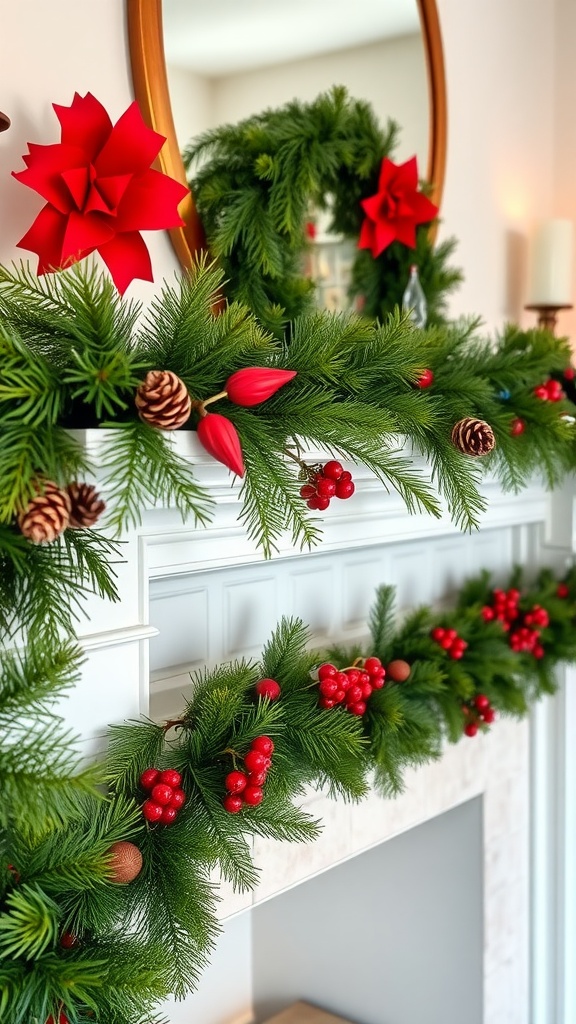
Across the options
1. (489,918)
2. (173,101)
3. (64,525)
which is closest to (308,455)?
(64,525)

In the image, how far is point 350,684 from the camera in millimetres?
955

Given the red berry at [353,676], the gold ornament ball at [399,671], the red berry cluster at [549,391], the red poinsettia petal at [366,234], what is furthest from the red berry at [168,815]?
the red poinsettia petal at [366,234]

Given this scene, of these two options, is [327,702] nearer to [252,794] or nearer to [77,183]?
[252,794]

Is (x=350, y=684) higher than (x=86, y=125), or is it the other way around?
(x=86, y=125)

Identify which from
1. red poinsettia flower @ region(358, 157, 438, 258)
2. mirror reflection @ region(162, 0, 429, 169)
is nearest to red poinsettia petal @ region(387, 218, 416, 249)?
red poinsettia flower @ region(358, 157, 438, 258)

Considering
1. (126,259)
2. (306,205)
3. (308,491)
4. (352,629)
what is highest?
(306,205)

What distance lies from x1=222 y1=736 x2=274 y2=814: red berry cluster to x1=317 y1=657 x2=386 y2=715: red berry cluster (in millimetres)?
138

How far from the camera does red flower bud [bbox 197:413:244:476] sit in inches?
26.4

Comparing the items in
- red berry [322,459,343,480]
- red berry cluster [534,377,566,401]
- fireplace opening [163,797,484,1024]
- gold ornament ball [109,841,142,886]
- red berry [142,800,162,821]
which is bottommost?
fireplace opening [163,797,484,1024]

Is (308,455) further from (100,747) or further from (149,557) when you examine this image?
(100,747)

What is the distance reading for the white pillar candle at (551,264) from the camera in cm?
159

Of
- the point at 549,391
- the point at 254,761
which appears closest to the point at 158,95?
the point at 549,391

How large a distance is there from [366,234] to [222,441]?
0.64m

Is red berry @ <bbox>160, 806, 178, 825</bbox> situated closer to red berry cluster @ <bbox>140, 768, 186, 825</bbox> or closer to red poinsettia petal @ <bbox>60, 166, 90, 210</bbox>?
red berry cluster @ <bbox>140, 768, 186, 825</bbox>
